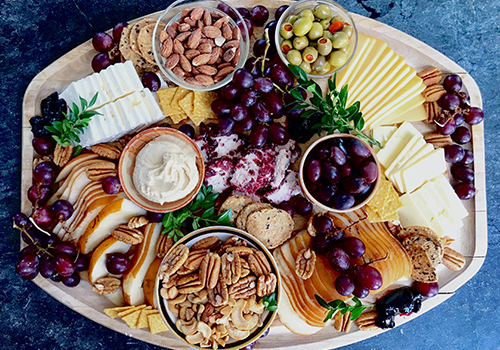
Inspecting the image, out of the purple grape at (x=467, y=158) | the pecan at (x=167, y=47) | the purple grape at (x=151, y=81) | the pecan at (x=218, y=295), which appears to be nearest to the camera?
the pecan at (x=218, y=295)

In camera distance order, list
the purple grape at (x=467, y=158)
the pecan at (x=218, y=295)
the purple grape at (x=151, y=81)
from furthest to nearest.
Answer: the purple grape at (x=467, y=158), the purple grape at (x=151, y=81), the pecan at (x=218, y=295)

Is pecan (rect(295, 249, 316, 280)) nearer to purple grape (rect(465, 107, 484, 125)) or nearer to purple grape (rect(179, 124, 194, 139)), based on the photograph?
purple grape (rect(179, 124, 194, 139))

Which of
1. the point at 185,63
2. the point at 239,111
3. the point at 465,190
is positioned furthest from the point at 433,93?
the point at 185,63

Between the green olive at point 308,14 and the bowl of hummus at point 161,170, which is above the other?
the green olive at point 308,14

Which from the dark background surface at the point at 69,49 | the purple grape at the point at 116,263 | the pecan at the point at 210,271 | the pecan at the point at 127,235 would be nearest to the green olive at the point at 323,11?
the dark background surface at the point at 69,49

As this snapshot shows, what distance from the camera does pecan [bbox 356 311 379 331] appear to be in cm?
161

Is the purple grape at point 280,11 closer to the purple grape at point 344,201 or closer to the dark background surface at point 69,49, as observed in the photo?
the dark background surface at point 69,49

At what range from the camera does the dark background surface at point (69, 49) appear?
175 cm

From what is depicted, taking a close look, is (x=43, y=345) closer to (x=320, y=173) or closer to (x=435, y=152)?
(x=320, y=173)

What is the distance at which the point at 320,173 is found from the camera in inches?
55.3

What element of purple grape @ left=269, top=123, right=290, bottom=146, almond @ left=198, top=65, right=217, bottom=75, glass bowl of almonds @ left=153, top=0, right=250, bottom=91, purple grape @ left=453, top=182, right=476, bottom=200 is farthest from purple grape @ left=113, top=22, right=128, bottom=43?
purple grape @ left=453, top=182, right=476, bottom=200

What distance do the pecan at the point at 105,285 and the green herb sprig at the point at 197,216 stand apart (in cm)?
29

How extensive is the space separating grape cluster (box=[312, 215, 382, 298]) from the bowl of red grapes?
5.5 inches

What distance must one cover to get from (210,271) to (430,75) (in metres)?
1.26
